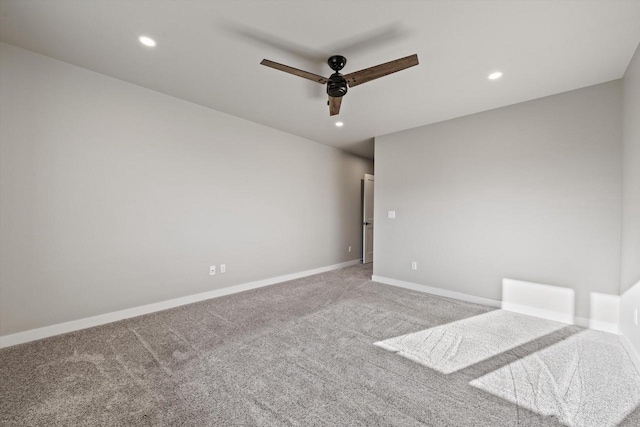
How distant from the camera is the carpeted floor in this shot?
1469 mm

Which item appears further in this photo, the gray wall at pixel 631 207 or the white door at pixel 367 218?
the white door at pixel 367 218

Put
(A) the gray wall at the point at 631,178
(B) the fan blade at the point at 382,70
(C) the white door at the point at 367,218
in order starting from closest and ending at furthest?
(B) the fan blade at the point at 382,70, (A) the gray wall at the point at 631,178, (C) the white door at the point at 367,218

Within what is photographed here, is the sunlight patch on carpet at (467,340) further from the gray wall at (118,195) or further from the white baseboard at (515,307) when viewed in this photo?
the gray wall at (118,195)

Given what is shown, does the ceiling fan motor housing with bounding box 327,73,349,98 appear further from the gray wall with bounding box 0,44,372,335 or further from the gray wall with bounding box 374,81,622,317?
the gray wall with bounding box 374,81,622,317

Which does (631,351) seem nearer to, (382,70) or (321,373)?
(321,373)

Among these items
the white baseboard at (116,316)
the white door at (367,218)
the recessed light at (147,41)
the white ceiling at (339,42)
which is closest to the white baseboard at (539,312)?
the white ceiling at (339,42)

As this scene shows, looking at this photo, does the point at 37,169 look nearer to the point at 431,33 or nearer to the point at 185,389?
the point at 185,389

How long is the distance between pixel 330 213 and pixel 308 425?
4.16 metres

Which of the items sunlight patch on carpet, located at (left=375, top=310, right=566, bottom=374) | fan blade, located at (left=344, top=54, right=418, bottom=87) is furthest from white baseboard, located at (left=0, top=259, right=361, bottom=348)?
fan blade, located at (left=344, top=54, right=418, bottom=87)

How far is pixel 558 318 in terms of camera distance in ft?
9.48

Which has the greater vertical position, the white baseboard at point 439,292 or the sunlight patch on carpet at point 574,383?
the white baseboard at point 439,292

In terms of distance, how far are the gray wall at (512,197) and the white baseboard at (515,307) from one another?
8cm

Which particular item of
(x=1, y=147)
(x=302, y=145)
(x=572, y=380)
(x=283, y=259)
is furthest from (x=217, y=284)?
(x=572, y=380)

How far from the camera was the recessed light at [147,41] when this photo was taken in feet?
6.89
